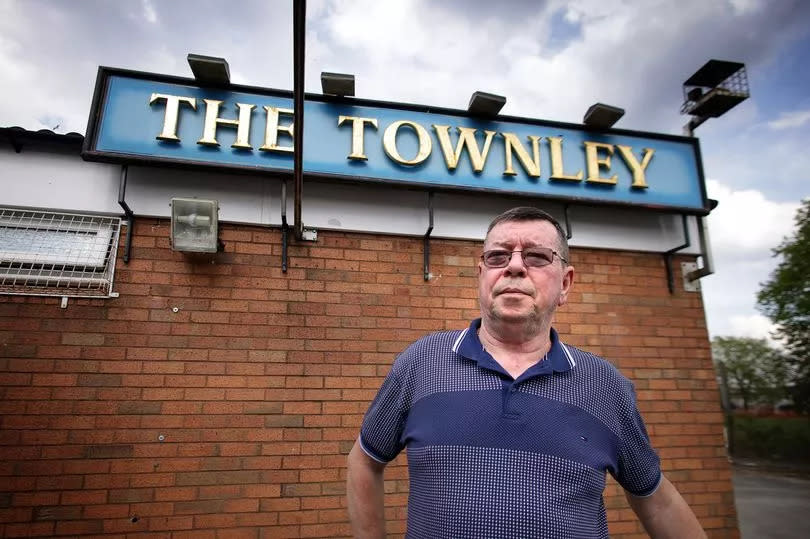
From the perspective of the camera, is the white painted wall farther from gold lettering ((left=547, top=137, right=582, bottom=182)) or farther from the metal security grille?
gold lettering ((left=547, top=137, right=582, bottom=182))

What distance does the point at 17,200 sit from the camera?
3082mm

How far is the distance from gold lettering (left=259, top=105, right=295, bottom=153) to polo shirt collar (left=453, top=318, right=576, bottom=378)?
7.60 ft

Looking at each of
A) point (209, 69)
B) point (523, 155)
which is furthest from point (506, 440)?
point (209, 69)

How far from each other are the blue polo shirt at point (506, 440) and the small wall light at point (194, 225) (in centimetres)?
204

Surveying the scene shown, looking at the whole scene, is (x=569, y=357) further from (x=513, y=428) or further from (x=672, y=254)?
(x=672, y=254)

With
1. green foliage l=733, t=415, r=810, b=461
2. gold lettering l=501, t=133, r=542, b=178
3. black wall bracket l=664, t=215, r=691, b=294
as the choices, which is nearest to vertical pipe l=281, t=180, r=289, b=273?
gold lettering l=501, t=133, r=542, b=178

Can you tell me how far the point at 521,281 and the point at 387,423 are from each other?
65 centimetres

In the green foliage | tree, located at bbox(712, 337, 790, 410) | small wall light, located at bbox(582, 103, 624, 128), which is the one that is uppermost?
small wall light, located at bbox(582, 103, 624, 128)

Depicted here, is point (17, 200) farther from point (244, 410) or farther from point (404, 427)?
point (404, 427)

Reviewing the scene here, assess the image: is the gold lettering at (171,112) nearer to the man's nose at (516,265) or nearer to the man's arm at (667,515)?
the man's nose at (516,265)

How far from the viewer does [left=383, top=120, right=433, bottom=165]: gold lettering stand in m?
3.41

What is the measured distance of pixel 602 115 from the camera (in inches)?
146

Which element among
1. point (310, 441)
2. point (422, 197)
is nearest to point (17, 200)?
point (310, 441)

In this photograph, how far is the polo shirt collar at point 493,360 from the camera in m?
1.41
